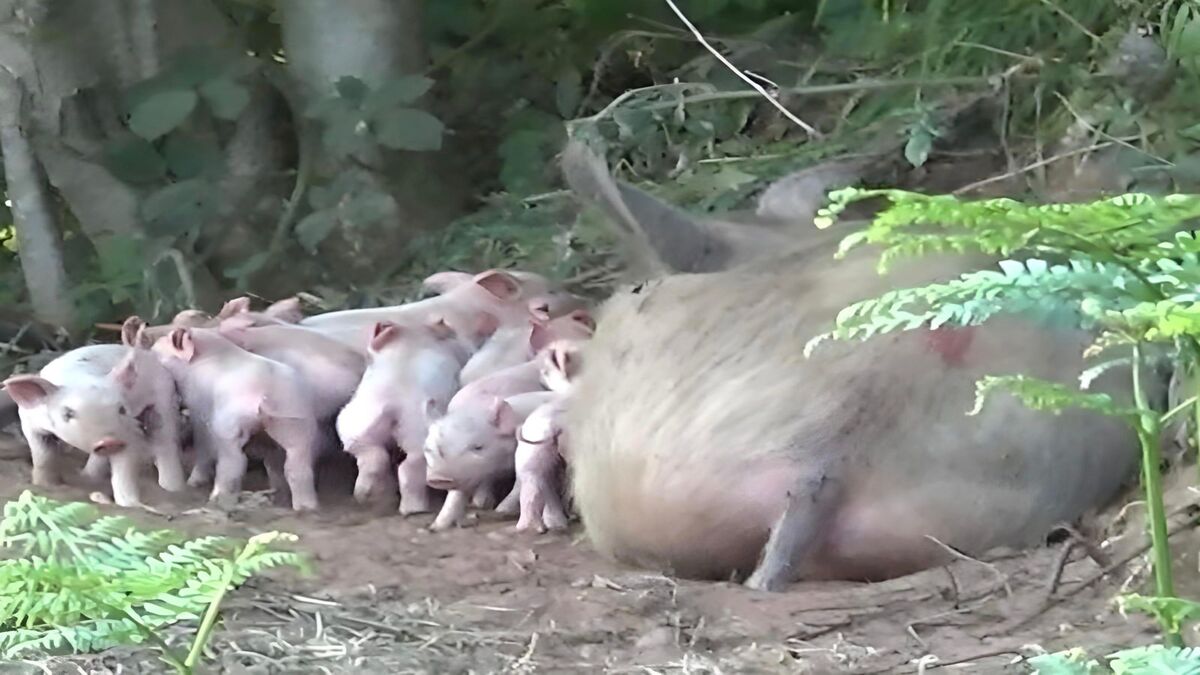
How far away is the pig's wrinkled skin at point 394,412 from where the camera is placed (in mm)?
3166

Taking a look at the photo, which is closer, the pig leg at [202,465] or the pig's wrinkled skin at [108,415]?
the pig's wrinkled skin at [108,415]

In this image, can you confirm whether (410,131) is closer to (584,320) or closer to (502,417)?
(584,320)

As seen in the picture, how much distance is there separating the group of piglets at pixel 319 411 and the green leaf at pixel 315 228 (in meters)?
0.85

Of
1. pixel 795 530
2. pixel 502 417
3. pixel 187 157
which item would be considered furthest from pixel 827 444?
pixel 187 157

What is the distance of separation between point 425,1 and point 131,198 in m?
1.11

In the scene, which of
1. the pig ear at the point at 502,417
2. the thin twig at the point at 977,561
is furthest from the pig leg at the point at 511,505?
the thin twig at the point at 977,561

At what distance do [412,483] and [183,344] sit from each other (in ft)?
1.84

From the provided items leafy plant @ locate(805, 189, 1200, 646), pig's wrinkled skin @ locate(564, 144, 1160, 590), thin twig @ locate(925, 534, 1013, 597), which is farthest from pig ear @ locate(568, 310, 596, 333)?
leafy plant @ locate(805, 189, 1200, 646)

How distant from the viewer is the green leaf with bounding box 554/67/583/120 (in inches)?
197

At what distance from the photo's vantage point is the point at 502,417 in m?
3.08

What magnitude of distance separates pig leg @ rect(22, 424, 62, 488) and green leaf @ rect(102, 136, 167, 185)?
4.64ft

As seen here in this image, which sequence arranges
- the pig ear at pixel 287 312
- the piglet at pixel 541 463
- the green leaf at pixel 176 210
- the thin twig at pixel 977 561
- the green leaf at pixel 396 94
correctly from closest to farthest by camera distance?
the thin twig at pixel 977 561 → the piglet at pixel 541 463 → the pig ear at pixel 287 312 → the green leaf at pixel 396 94 → the green leaf at pixel 176 210

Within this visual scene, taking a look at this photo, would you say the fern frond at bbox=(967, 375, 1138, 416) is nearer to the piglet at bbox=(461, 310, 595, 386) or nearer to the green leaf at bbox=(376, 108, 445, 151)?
the piglet at bbox=(461, 310, 595, 386)

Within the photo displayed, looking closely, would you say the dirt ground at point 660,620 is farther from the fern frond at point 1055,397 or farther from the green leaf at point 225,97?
the green leaf at point 225,97
